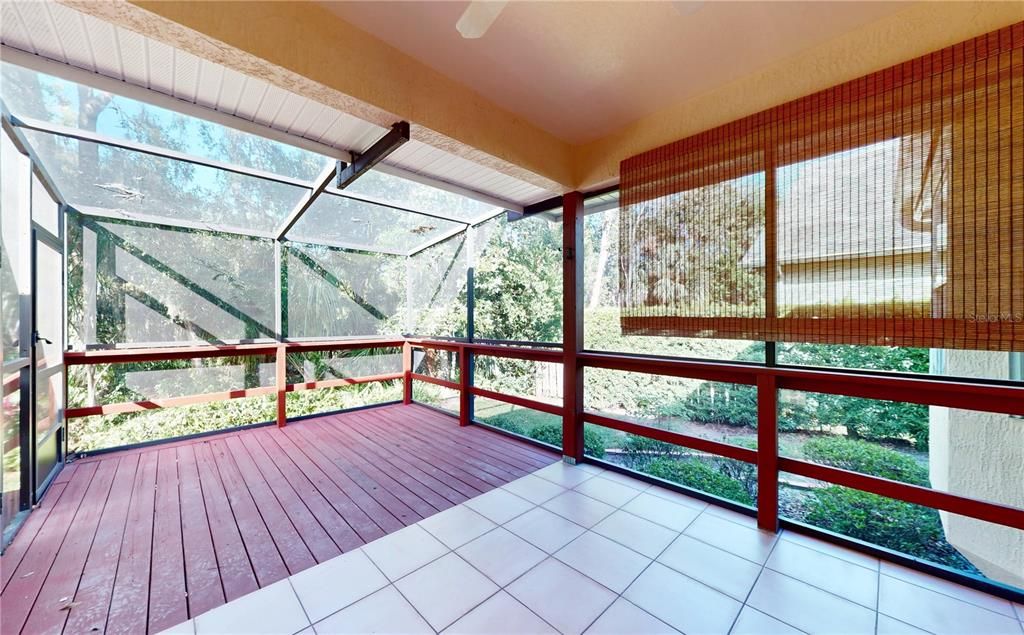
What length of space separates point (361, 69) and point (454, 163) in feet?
3.80

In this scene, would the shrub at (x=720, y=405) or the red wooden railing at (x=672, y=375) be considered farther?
the shrub at (x=720, y=405)

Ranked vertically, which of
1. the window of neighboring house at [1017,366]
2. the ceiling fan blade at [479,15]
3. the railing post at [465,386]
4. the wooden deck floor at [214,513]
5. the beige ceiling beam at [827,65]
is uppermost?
the beige ceiling beam at [827,65]

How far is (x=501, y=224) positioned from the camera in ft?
14.5

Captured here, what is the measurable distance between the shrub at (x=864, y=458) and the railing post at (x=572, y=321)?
1.60m

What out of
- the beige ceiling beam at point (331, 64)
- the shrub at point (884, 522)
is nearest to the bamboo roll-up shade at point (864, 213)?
the shrub at point (884, 522)

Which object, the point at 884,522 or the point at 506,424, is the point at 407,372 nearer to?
the point at 506,424

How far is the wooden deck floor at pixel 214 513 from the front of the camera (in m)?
1.71

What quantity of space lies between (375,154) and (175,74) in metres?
0.98

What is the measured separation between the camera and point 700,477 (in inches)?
113

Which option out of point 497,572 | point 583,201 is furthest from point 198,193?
point 497,572

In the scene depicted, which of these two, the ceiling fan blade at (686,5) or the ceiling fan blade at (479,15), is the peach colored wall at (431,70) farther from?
the ceiling fan blade at (686,5)

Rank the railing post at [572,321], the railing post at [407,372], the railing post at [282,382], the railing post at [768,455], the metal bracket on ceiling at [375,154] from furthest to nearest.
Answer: the railing post at [407,372] → the railing post at [282,382] → the railing post at [572,321] → the railing post at [768,455] → the metal bracket on ceiling at [375,154]

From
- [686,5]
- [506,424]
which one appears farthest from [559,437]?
[686,5]

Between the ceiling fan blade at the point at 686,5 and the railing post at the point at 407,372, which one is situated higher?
the ceiling fan blade at the point at 686,5
